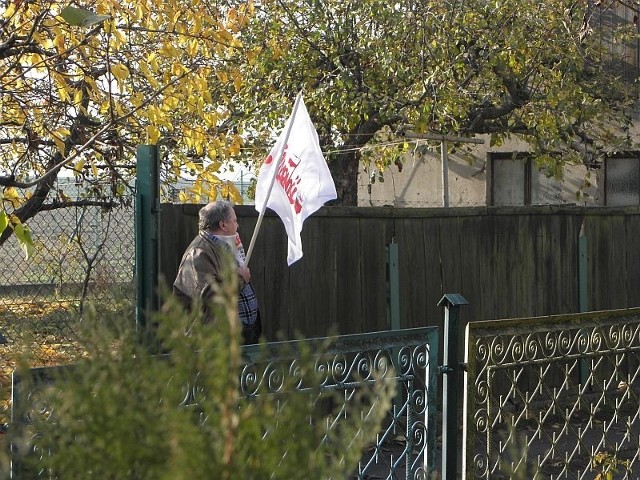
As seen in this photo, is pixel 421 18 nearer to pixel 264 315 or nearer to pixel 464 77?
pixel 464 77

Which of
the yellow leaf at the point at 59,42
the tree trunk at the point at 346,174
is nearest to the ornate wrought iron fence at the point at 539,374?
the yellow leaf at the point at 59,42

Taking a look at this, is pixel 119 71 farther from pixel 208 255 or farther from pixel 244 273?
pixel 244 273

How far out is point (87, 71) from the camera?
8984mm

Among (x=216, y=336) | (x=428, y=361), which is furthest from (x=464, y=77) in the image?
(x=216, y=336)

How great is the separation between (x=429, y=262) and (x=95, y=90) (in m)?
2.70

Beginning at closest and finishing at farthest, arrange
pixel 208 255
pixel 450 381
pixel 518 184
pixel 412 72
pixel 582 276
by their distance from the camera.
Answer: pixel 450 381 < pixel 208 255 < pixel 582 276 < pixel 412 72 < pixel 518 184

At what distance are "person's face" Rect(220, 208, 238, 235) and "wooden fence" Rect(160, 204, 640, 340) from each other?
1.23 ft

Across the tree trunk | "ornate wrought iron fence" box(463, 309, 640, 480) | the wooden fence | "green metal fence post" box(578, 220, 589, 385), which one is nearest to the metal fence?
the wooden fence

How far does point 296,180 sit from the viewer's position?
6473 mm

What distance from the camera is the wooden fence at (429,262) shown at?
23.6 ft

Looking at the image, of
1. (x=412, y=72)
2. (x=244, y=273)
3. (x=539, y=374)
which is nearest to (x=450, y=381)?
(x=539, y=374)

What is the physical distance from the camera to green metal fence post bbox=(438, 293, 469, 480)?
5.41 metres

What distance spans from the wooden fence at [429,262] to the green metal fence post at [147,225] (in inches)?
8.0

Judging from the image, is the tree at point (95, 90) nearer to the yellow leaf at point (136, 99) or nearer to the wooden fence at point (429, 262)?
the yellow leaf at point (136, 99)
